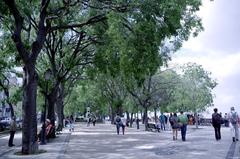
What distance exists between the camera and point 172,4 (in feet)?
52.7

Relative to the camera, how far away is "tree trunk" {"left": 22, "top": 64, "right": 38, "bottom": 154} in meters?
18.3

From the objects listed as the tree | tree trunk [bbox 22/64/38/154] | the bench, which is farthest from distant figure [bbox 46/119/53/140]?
the tree

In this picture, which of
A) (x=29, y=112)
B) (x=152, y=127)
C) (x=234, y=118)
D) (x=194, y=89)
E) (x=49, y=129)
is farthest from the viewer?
(x=194, y=89)

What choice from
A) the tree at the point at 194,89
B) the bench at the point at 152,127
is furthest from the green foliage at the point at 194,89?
the bench at the point at 152,127

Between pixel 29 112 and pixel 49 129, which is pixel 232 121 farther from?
pixel 49 129

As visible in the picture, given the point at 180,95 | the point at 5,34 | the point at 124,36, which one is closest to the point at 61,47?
the point at 5,34

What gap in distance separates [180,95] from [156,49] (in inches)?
1279

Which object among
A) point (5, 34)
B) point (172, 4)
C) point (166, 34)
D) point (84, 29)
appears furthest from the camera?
point (84, 29)

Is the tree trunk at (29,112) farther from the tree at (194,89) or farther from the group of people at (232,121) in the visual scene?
the tree at (194,89)

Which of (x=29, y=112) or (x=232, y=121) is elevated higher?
(x=29, y=112)

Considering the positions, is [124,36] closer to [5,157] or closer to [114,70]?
[5,157]

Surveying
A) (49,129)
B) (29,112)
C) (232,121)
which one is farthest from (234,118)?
(49,129)

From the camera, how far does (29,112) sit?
60.5 feet

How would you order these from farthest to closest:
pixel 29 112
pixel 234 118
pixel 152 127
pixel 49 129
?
pixel 152 127 < pixel 49 129 < pixel 234 118 < pixel 29 112
